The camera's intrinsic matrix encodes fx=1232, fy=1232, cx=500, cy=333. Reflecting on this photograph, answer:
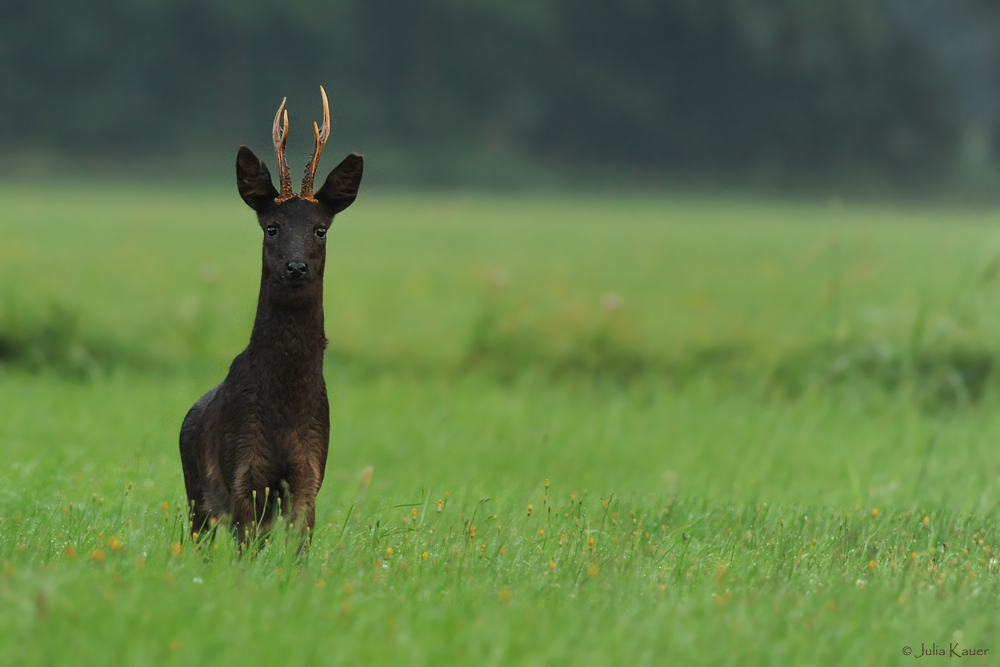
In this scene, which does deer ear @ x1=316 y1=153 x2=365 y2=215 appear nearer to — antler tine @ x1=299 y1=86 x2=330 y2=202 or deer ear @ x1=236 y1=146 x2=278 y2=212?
antler tine @ x1=299 y1=86 x2=330 y2=202

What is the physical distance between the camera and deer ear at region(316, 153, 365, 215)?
554 centimetres

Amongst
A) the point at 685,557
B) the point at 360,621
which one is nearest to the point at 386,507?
the point at 685,557

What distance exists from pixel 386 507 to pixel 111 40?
134 feet

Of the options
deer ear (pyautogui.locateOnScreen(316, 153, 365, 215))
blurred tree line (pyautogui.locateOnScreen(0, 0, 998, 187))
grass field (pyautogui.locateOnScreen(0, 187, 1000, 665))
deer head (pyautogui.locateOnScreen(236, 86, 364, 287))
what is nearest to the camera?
grass field (pyautogui.locateOnScreen(0, 187, 1000, 665))

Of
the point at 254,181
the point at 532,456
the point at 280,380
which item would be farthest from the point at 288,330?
the point at 532,456

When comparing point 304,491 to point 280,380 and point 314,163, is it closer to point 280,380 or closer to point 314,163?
point 280,380

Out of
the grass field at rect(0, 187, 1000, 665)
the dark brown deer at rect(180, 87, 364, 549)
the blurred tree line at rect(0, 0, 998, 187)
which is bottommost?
the grass field at rect(0, 187, 1000, 665)

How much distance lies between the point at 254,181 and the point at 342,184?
0.39 m

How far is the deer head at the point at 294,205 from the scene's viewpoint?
17.6 feet

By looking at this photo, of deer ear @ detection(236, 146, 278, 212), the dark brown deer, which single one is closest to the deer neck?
the dark brown deer

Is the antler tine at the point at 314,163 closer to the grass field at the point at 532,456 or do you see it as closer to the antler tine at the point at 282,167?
the antler tine at the point at 282,167

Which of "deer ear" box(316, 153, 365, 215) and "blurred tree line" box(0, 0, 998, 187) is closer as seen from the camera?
"deer ear" box(316, 153, 365, 215)

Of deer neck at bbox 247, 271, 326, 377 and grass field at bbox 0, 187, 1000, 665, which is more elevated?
deer neck at bbox 247, 271, 326, 377

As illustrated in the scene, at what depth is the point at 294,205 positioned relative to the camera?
5.53 m
